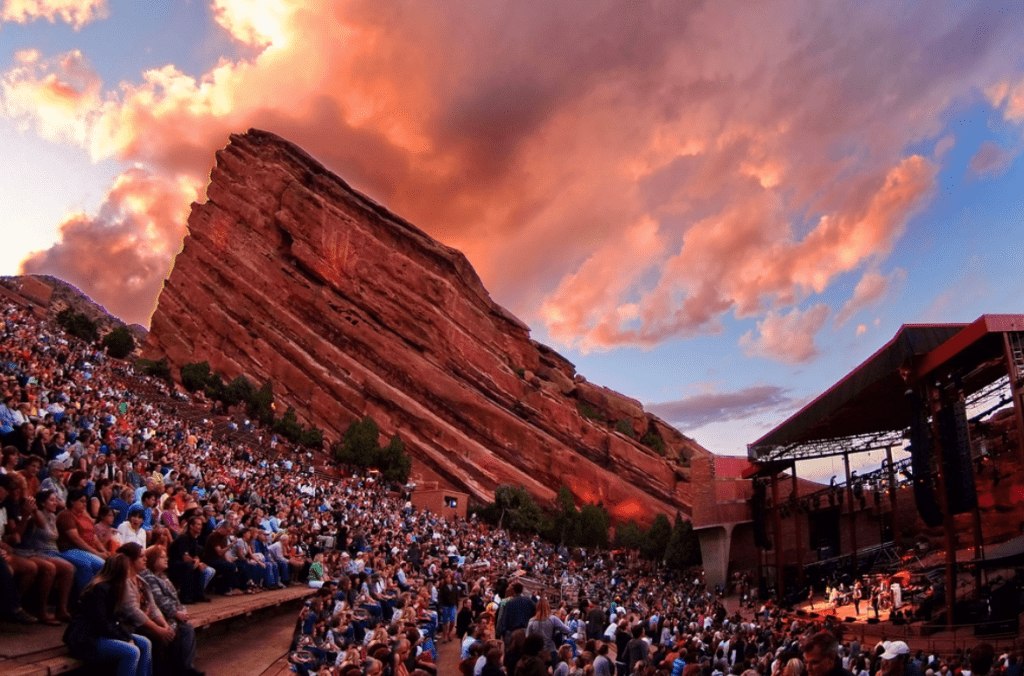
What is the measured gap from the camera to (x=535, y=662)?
5.00 meters

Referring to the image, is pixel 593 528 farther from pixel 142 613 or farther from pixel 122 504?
pixel 142 613

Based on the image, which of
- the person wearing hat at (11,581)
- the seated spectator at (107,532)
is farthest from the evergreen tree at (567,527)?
the person wearing hat at (11,581)

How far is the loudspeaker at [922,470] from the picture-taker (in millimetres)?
19750

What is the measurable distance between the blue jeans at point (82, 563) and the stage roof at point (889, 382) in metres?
17.8

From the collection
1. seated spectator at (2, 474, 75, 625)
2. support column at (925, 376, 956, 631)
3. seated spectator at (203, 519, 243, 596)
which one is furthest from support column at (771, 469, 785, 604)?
seated spectator at (2, 474, 75, 625)

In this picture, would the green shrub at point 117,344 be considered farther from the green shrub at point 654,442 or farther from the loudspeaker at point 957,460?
the loudspeaker at point 957,460

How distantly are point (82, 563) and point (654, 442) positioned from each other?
211ft

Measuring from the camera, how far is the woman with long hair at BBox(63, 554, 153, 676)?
5316 mm

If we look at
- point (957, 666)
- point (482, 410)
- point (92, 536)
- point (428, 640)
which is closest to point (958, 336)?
point (957, 666)

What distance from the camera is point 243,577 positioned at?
1105 cm

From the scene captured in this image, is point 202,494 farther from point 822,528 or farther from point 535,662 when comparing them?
point 822,528

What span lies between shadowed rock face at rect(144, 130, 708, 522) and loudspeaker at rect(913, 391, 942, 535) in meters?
33.2

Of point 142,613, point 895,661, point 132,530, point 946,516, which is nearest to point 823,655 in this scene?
point 895,661

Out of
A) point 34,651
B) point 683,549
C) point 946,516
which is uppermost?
point 683,549
